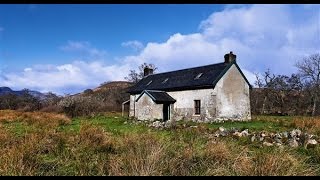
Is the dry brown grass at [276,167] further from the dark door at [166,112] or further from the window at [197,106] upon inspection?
the dark door at [166,112]

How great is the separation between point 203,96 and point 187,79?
2.44m

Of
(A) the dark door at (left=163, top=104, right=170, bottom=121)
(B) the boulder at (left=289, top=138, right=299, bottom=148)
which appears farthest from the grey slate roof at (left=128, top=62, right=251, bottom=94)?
(B) the boulder at (left=289, top=138, right=299, bottom=148)

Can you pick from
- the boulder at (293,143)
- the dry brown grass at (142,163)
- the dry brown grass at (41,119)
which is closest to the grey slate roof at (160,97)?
the dry brown grass at (41,119)

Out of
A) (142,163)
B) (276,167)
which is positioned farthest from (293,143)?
(142,163)

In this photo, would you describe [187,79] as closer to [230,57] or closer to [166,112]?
[166,112]

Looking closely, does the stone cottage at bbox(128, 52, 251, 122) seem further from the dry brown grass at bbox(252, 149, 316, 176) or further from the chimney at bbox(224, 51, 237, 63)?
the dry brown grass at bbox(252, 149, 316, 176)

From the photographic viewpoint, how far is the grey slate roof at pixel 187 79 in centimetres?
2358

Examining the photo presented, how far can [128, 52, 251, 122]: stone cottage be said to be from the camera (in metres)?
23.4
